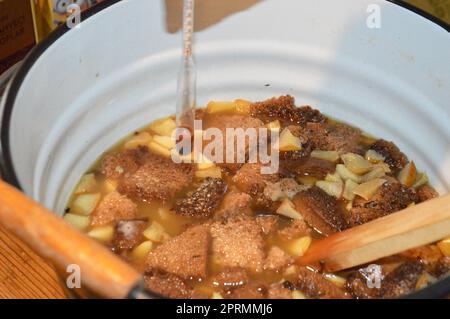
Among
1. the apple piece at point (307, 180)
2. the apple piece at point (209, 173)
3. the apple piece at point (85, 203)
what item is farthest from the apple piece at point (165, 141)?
the apple piece at point (307, 180)

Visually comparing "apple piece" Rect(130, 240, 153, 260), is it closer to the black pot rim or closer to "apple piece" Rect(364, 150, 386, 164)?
the black pot rim

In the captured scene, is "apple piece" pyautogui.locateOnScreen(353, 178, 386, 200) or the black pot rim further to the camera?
"apple piece" pyautogui.locateOnScreen(353, 178, 386, 200)

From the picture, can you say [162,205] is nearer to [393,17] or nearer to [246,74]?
[246,74]

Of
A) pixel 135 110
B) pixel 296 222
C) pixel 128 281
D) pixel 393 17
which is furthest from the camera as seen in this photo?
pixel 135 110

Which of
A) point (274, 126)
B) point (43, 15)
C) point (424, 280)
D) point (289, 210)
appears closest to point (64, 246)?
point (289, 210)

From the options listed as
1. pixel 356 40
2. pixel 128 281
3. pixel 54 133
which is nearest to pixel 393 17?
pixel 356 40

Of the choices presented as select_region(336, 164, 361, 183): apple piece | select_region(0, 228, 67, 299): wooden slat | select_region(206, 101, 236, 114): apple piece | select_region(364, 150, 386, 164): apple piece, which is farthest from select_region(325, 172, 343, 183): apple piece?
select_region(0, 228, 67, 299): wooden slat
